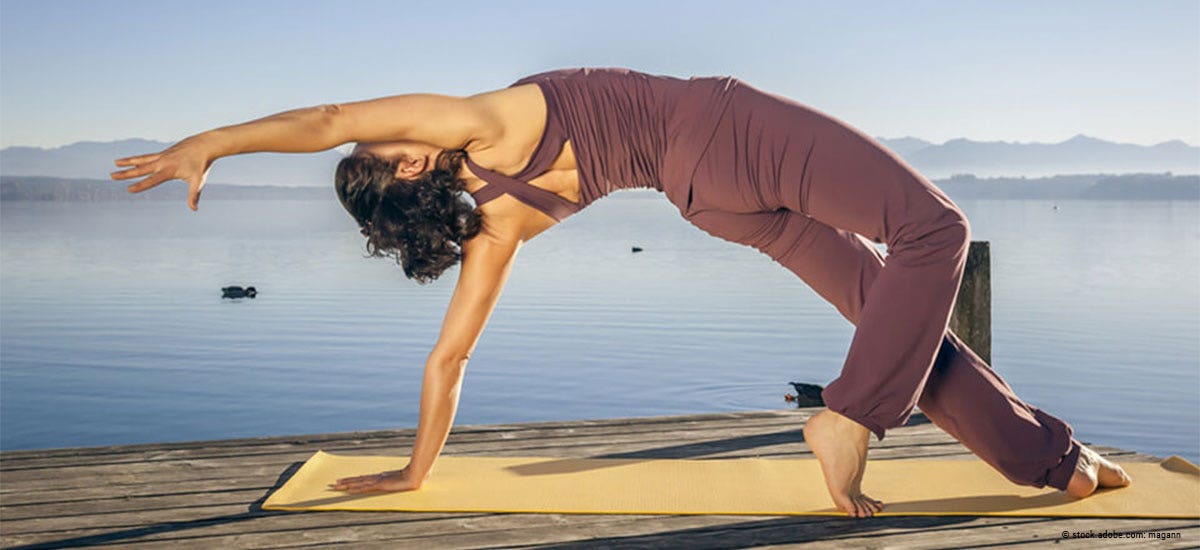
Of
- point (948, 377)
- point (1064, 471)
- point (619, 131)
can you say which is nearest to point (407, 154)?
point (619, 131)

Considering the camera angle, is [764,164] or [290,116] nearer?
[290,116]

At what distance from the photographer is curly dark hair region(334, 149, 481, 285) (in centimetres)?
273

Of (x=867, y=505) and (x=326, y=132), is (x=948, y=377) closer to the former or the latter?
(x=867, y=505)

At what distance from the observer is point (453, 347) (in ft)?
10.0

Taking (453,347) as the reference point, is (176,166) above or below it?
above

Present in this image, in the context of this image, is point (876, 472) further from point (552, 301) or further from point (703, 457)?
point (552, 301)

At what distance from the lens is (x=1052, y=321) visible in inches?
600

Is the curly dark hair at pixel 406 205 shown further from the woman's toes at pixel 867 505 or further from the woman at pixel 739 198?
the woman's toes at pixel 867 505

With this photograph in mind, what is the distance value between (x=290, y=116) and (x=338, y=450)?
1606 mm

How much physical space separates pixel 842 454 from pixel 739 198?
66 centimetres

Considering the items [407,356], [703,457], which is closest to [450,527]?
[703,457]

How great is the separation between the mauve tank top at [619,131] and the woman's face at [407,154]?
9 centimetres

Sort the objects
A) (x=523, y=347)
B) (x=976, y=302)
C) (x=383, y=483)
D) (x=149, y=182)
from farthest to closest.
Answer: (x=523, y=347)
(x=976, y=302)
(x=383, y=483)
(x=149, y=182)

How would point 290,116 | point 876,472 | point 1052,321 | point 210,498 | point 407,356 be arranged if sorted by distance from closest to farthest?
point 290,116, point 210,498, point 876,472, point 407,356, point 1052,321
